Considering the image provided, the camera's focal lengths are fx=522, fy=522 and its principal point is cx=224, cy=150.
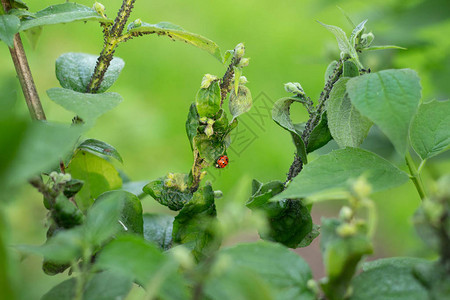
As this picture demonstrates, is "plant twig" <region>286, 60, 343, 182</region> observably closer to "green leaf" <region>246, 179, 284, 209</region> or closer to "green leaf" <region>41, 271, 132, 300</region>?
"green leaf" <region>246, 179, 284, 209</region>

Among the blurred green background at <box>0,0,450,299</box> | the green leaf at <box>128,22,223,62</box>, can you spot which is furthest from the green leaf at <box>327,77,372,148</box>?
the blurred green background at <box>0,0,450,299</box>

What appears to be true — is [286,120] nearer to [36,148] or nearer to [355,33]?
[355,33]

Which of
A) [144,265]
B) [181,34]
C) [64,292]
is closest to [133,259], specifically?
[144,265]

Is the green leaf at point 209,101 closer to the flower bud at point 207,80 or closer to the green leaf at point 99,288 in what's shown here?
the flower bud at point 207,80

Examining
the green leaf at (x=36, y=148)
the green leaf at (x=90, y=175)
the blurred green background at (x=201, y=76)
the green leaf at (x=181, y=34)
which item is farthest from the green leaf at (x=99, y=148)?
the blurred green background at (x=201, y=76)

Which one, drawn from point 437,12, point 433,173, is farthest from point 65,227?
point 437,12
